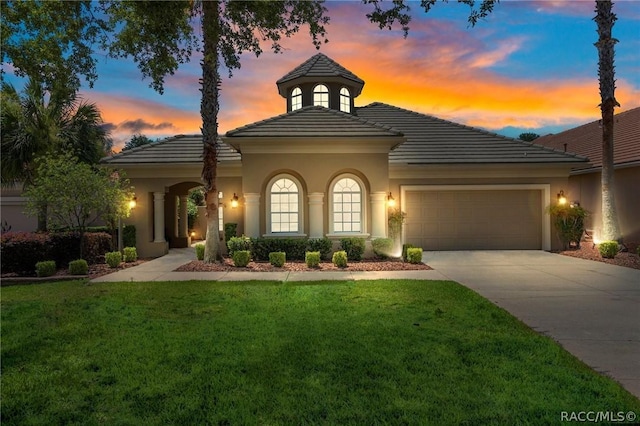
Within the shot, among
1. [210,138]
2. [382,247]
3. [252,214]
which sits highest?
[210,138]

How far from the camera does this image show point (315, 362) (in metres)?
4.28

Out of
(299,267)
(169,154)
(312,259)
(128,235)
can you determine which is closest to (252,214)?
(299,267)

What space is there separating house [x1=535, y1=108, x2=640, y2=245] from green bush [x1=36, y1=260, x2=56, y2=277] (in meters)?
19.7

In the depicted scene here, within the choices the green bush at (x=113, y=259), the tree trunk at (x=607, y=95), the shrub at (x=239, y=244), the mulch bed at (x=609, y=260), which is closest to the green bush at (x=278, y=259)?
the shrub at (x=239, y=244)

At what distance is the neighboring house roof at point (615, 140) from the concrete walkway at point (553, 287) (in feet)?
20.3

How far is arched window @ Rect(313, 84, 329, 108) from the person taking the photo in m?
18.0

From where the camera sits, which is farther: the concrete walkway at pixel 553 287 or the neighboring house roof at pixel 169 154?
the neighboring house roof at pixel 169 154

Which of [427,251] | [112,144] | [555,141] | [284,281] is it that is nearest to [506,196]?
[427,251]

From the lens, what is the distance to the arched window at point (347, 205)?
44.3ft

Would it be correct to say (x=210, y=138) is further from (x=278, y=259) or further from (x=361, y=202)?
(x=361, y=202)

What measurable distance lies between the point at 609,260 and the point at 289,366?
42.9ft

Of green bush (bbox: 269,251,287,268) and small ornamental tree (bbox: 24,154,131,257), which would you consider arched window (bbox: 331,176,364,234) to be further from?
small ornamental tree (bbox: 24,154,131,257)

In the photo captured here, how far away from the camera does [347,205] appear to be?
1357 centimetres

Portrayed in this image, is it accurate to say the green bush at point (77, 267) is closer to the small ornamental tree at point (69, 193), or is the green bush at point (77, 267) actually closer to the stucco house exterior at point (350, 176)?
the small ornamental tree at point (69, 193)
